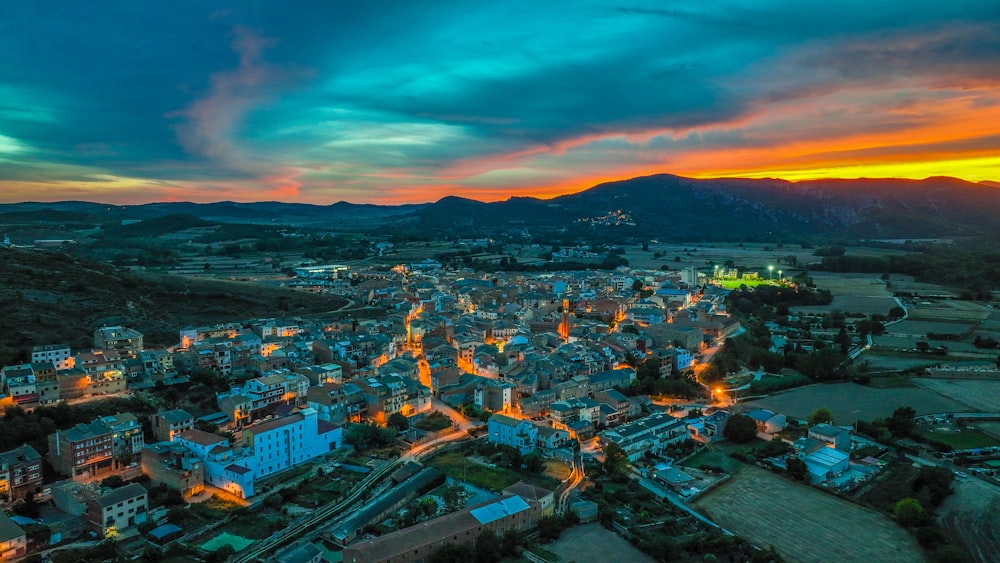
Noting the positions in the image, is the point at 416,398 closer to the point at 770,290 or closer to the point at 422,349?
the point at 422,349

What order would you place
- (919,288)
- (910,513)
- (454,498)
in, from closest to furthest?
(910,513)
(454,498)
(919,288)

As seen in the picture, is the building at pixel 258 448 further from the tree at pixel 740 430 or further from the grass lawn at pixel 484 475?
the tree at pixel 740 430

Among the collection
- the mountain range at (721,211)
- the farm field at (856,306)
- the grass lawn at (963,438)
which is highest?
the mountain range at (721,211)

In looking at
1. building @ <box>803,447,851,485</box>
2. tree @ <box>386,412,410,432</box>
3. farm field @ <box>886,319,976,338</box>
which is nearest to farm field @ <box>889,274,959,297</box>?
farm field @ <box>886,319,976,338</box>

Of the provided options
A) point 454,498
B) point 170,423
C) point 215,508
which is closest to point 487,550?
point 454,498

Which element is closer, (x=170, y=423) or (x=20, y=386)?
(x=170, y=423)

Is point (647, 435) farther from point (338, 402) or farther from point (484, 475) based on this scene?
point (338, 402)

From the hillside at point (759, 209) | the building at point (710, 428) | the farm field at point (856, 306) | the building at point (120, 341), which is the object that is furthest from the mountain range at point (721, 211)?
the building at point (710, 428)
